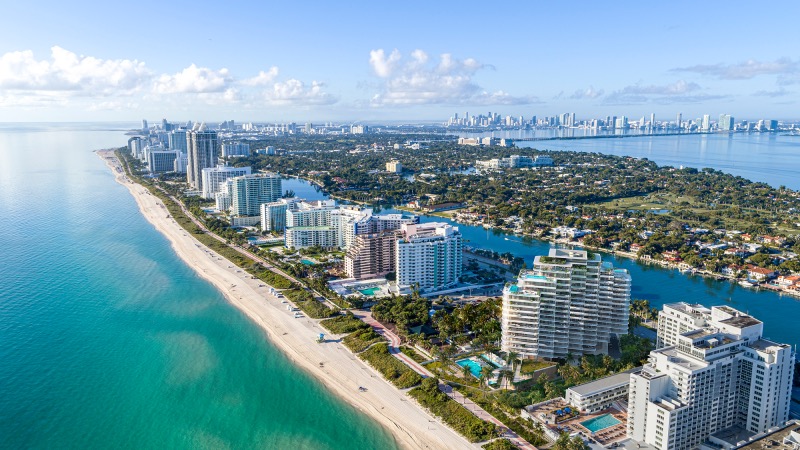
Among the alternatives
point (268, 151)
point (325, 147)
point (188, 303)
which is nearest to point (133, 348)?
point (188, 303)

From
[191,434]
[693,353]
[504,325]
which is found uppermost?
[693,353]

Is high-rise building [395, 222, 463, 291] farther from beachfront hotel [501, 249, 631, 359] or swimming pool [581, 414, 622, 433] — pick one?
swimming pool [581, 414, 622, 433]

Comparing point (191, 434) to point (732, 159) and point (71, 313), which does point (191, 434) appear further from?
point (732, 159)

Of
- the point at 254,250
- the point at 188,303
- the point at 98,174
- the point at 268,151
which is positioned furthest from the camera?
the point at 268,151

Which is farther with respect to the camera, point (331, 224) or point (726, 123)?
point (726, 123)

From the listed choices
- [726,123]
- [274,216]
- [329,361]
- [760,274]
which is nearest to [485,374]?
[329,361]

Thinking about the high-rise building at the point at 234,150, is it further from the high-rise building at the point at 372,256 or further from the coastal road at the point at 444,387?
the coastal road at the point at 444,387

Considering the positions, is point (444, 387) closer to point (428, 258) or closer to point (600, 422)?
point (600, 422)
